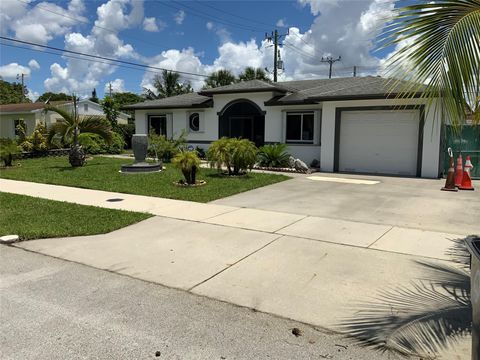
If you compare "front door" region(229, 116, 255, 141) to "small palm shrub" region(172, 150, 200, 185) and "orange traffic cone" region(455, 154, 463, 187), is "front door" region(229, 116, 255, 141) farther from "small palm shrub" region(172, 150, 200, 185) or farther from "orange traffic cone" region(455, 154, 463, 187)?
"orange traffic cone" region(455, 154, 463, 187)

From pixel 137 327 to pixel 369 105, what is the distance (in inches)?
573

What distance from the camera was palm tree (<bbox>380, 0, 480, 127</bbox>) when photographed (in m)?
3.92

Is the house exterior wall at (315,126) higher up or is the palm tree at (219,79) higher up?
the palm tree at (219,79)

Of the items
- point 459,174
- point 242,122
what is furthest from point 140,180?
point 242,122

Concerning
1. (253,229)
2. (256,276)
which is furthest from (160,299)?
(253,229)

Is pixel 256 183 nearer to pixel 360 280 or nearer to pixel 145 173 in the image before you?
pixel 145 173

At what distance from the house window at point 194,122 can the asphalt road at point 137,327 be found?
61.3 ft

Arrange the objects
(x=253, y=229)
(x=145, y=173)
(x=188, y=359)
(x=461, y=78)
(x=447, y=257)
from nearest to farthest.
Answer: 1. (x=188, y=359)
2. (x=461, y=78)
3. (x=447, y=257)
4. (x=253, y=229)
5. (x=145, y=173)

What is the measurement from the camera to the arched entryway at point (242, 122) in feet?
71.4

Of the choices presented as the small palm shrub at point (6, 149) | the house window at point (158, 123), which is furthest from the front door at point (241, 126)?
the small palm shrub at point (6, 149)

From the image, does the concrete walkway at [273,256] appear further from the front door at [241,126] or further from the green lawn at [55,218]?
the front door at [241,126]

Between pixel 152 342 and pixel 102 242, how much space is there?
353 centimetres

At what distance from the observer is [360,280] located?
4.91 metres

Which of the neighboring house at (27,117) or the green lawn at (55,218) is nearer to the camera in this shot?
the green lawn at (55,218)
